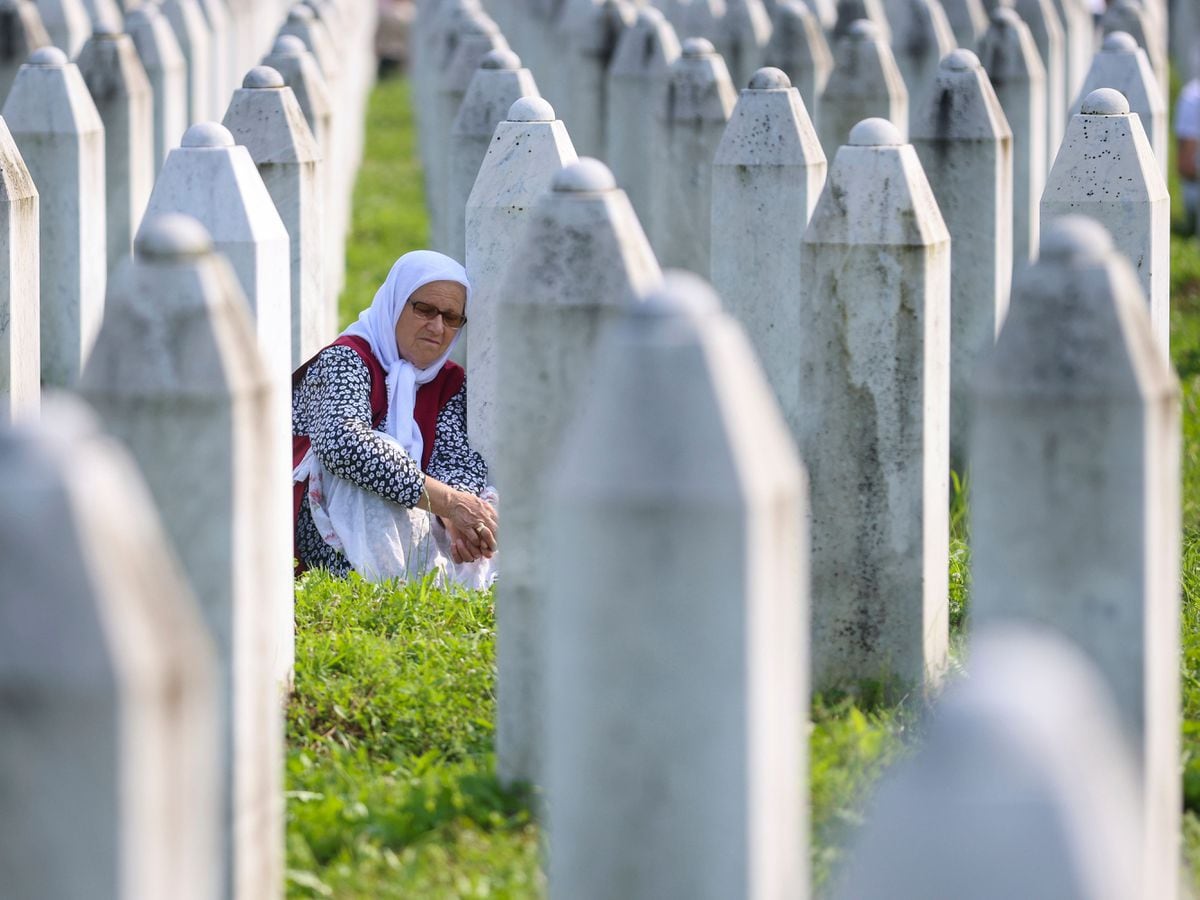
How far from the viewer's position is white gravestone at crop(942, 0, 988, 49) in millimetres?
14820

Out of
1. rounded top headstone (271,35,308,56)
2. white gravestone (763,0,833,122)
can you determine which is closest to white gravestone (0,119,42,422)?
rounded top headstone (271,35,308,56)

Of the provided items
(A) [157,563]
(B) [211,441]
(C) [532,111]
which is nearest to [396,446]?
(C) [532,111]

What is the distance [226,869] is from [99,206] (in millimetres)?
5507

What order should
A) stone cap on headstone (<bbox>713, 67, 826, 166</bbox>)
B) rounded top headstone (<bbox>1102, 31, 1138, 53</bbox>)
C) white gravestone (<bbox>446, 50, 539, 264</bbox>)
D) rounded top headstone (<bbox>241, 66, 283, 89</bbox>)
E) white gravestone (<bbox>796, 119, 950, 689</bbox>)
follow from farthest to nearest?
rounded top headstone (<bbox>1102, 31, 1138, 53</bbox>) < white gravestone (<bbox>446, 50, 539, 264</bbox>) < rounded top headstone (<bbox>241, 66, 283, 89</bbox>) < stone cap on headstone (<bbox>713, 67, 826, 166</bbox>) < white gravestone (<bbox>796, 119, 950, 689</bbox>)

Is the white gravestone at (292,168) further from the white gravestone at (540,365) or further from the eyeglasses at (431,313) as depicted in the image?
the white gravestone at (540,365)

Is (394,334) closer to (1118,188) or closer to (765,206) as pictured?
(765,206)

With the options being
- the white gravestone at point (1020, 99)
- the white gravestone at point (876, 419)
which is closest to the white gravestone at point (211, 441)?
the white gravestone at point (876, 419)

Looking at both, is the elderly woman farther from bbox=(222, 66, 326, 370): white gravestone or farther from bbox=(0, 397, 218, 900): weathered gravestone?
bbox=(0, 397, 218, 900): weathered gravestone

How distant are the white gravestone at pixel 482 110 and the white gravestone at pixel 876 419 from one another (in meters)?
3.53

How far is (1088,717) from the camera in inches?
132

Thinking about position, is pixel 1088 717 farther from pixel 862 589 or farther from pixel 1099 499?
pixel 862 589

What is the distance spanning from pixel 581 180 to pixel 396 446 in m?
2.37

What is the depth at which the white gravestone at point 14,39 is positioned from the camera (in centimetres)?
1188

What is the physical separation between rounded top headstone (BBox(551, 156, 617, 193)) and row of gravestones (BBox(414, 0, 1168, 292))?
299 centimetres
